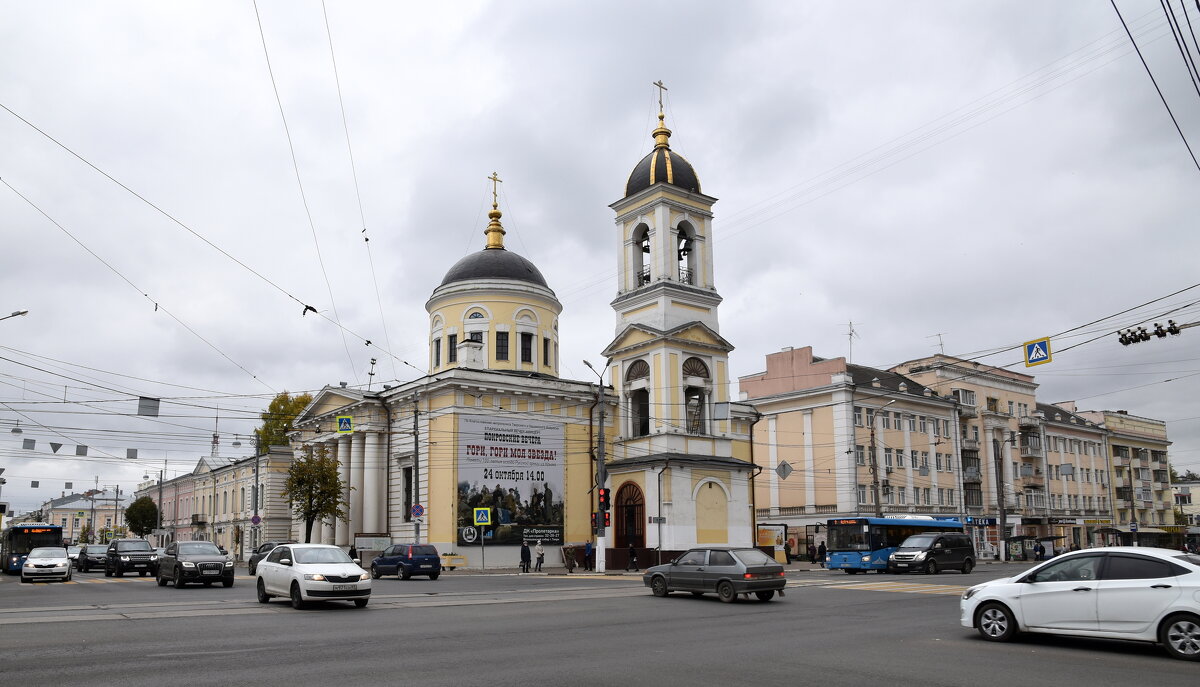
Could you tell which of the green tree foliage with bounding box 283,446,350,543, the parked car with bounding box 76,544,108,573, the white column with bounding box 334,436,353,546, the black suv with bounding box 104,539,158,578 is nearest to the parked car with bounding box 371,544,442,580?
the black suv with bounding box 104,539,158,578

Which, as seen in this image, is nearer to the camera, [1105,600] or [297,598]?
[1105,600]

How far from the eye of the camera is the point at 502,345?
49500 mm

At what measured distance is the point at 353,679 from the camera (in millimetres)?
9680

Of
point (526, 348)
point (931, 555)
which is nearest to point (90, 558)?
point (526, 348)

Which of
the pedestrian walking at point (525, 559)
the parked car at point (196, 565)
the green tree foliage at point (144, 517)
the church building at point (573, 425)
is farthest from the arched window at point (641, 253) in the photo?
the green tree foliage at point (144, 517)

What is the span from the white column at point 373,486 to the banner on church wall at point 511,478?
7080 millimetres

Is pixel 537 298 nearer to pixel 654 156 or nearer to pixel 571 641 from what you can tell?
pixel 654 156

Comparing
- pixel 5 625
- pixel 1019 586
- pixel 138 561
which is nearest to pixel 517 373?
pixel 138 561

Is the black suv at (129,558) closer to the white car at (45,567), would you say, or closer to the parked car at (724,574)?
the white car at (45,567)

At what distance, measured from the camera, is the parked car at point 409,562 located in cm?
3225

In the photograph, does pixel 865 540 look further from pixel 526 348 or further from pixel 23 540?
pixel 23 540

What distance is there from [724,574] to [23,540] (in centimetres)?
3655

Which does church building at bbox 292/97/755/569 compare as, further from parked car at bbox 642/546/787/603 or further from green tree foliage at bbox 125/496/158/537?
green tree foliage at bbox 125/496/158/537

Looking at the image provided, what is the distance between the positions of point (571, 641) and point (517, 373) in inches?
1403
